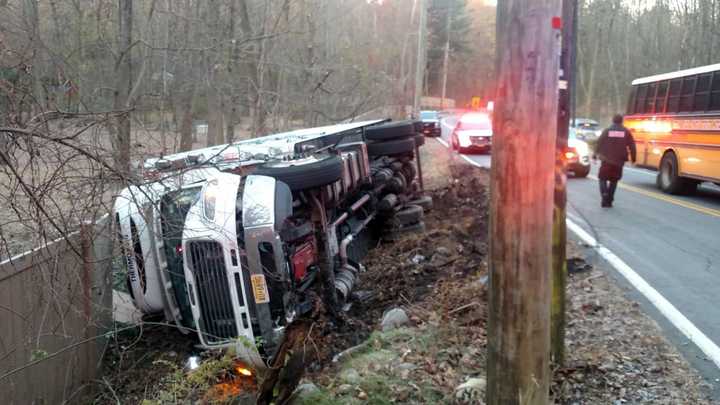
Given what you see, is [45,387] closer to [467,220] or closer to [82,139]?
[82,139]

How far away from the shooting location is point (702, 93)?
1361 cm

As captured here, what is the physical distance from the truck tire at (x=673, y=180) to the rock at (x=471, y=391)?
1220cm

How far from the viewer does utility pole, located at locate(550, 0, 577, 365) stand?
4062 millimetres

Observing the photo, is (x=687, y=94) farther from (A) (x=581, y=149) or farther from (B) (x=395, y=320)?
(B) (x=395, y=320)

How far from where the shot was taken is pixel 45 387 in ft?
19.5

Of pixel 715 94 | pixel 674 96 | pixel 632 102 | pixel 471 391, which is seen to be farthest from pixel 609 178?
pixel 471 391

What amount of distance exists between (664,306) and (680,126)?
9.65 meters

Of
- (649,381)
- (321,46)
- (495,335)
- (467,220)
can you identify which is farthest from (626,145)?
(321,46)

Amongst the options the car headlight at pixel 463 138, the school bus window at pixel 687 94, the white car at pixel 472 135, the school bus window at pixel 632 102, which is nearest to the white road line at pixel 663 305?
the school bus window at pixel 687 94

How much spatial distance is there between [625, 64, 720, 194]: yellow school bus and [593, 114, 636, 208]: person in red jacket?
1.69 metres

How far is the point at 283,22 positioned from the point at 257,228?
16296 mm

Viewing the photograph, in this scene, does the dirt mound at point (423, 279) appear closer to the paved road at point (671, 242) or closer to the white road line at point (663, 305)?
the white road line at point (663, 305)

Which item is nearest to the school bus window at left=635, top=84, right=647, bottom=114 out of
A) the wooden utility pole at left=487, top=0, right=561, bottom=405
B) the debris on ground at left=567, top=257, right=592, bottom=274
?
the debris on ground at left=567, top=257, right=592, bottom=274

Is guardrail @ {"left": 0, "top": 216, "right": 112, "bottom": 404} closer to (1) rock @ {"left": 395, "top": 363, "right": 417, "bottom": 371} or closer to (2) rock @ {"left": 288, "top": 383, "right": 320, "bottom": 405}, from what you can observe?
(2) rock @ {"left": 288, "top": 383, "right": 320, "bottom": 405}
